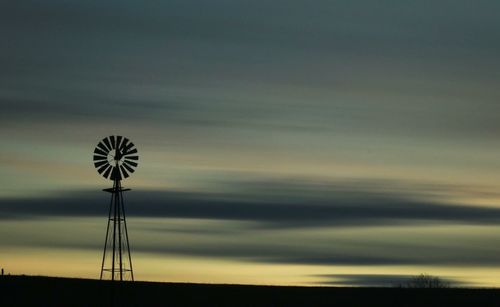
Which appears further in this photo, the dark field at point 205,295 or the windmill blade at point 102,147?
the windmill blade at point 102,147

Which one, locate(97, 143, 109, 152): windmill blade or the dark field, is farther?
locate(97, 143, 109, 152): windmill blade

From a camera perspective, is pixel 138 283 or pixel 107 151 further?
pixel 138 283

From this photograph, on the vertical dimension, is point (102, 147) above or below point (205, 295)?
above

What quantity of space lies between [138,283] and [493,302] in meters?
24.1

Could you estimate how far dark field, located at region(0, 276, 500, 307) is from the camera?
270ft

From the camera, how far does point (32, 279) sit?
8869 cm

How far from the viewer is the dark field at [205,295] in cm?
8231

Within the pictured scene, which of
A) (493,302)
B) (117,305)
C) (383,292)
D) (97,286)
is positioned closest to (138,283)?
(97,286)

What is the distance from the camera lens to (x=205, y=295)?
86438 mm

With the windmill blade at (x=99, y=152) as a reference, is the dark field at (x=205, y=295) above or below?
below

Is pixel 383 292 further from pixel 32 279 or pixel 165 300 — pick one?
pixel 32 279

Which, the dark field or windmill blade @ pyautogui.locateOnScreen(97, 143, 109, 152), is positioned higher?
windmill blade @ pyautogui.locateOnScreen(97, 143, 109, 152)

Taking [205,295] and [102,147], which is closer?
[102,147]

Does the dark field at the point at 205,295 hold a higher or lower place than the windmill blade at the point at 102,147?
lower
